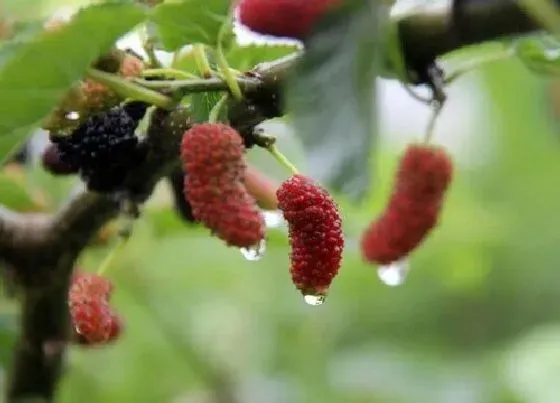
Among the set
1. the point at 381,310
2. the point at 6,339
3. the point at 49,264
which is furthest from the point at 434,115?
the point at 381,310

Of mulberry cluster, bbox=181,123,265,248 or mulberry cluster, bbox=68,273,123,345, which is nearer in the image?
mulberry cluster, bbox=181,123,265,248

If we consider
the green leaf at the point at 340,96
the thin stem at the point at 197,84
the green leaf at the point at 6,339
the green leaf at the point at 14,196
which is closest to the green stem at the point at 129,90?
the thin stem at the point at 197,84

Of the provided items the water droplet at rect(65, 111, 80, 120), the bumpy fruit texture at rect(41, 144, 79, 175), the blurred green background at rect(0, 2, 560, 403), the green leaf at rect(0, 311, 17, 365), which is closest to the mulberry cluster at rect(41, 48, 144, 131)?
the water droplet at rect(65, 111, 80, 120)

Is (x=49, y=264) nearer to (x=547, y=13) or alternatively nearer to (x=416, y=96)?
(x=416, y=96)

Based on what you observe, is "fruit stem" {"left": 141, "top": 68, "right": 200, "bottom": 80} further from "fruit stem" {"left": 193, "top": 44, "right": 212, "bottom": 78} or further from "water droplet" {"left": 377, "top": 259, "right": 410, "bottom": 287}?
"water droplet" {"left": 377, "top": 259, "right": 410, "bottom": 287}

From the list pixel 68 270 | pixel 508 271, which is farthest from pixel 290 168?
pixel 508 271

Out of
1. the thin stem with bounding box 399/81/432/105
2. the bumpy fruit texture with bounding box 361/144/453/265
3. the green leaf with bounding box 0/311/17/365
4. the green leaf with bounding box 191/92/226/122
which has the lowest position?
the green leaf with bounding box 0/311/17/365

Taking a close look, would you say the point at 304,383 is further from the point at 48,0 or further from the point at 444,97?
the point at 444,97

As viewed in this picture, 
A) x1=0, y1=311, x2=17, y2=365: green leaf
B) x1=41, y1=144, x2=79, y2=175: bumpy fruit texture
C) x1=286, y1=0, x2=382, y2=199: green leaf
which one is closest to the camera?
x1=286, y1=0, x2=382, y2=199: green leaf
